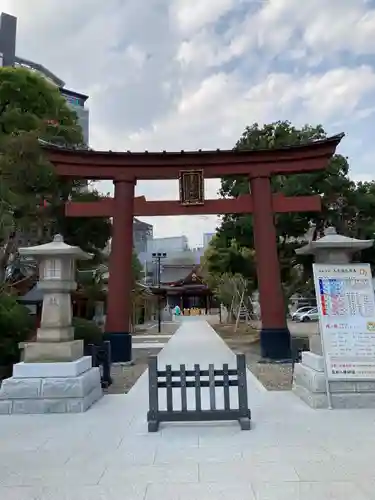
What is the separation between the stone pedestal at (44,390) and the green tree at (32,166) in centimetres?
461

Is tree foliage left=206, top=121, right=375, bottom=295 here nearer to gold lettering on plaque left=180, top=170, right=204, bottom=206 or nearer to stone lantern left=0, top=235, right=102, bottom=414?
gold lettering on plaque left=180, top=170, right=204, bottom=206

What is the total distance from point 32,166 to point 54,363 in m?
6.34

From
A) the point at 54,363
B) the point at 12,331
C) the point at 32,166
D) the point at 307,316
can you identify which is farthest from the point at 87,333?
the point at 307,316

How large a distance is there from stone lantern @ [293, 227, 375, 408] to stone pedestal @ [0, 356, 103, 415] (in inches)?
139

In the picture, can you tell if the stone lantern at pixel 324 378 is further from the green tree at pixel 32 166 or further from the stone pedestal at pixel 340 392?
→ the green tree at pixel 32 166

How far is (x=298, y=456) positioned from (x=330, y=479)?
0.61 meters

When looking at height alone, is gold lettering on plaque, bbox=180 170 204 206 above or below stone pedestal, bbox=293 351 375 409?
above

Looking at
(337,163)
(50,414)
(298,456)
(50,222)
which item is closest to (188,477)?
(298,456)

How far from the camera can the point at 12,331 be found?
32.8 feet

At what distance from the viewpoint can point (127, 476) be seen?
396 centimetres

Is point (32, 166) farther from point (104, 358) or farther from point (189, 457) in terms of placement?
point (189, 457)

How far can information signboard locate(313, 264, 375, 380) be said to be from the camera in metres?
6.46

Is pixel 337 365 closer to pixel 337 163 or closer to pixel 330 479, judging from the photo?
Answer: pixel 330 479

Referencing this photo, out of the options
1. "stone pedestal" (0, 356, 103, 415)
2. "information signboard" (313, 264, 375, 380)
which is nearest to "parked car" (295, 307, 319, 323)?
"information signboard" (313, 264, 375, 380)
